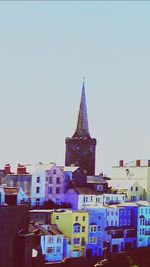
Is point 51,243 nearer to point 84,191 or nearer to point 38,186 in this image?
point 38,186

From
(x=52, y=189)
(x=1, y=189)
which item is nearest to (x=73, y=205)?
(x=52, y=189)

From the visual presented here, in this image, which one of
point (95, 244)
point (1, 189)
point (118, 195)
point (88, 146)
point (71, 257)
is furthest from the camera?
point (88, 146)

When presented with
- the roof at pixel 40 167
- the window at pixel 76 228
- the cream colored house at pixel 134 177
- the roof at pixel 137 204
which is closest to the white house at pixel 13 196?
the window at pixel 76 228

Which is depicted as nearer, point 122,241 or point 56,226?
point 56,226

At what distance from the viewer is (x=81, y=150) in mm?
87875

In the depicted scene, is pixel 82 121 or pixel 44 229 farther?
pixel 82 121

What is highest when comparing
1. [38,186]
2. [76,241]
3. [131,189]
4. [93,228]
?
[38,186]

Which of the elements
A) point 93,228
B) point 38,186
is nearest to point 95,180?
point 38,186

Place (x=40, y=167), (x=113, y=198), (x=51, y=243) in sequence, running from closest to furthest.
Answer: (x=51, y=243) → (x=40, y=167) → (x=113, y=198)

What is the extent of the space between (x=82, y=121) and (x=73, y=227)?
26.8m

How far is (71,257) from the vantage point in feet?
212

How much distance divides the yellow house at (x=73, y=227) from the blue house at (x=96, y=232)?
1401 mm

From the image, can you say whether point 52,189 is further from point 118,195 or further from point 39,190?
point 118,195

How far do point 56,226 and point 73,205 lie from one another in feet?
27.3
